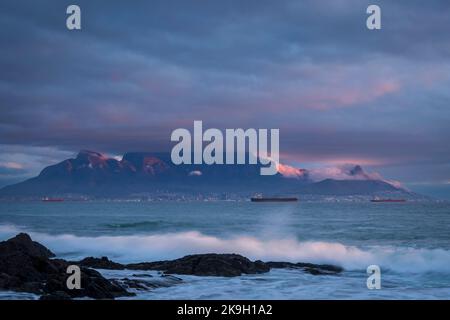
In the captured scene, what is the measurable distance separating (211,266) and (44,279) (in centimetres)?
684

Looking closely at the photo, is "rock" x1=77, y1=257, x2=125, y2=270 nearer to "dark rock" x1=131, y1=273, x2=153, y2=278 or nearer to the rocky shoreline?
the rocky shoreline

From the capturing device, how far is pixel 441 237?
48906mm

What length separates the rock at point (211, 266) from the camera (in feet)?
69.7

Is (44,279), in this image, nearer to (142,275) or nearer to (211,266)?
(142,275)

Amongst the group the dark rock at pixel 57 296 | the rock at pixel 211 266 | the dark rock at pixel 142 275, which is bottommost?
the dark rock at pixel 57 296

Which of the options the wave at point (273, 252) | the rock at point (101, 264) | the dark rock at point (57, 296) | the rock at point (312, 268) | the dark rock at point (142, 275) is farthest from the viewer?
the wave at point (273, 252)

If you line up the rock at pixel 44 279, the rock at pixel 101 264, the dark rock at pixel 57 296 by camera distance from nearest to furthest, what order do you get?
1. the dark rock at pixel 57 296
2. the rock at pixel 44 279
3. the rock at pixel 101 264

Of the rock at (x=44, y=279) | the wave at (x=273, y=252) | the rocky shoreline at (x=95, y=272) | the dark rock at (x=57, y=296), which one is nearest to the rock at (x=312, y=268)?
the rocky shoreline at (x=95, y=272)

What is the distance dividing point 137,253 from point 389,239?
79.2ft

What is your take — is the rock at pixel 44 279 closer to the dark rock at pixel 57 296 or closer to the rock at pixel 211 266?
the dark rock at pixel 57 296

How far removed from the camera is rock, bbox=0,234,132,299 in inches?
619

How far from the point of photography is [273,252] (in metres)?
36.4

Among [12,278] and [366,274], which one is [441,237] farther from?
[12,278]

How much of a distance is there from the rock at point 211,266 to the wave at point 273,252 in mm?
6358
